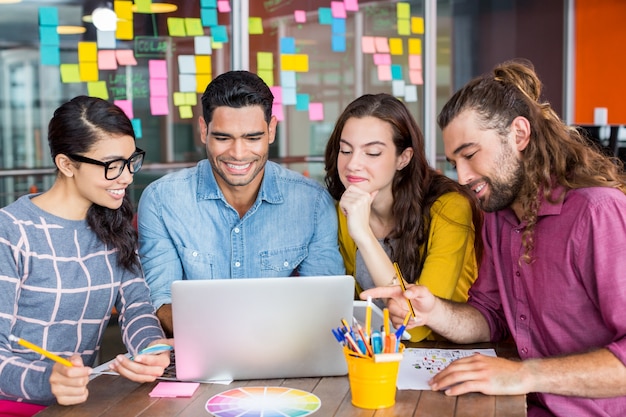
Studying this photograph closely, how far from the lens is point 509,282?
213cm

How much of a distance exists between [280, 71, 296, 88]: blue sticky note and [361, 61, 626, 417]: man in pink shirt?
8.59ft

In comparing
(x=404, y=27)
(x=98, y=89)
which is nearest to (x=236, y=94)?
(x=98, y=89)

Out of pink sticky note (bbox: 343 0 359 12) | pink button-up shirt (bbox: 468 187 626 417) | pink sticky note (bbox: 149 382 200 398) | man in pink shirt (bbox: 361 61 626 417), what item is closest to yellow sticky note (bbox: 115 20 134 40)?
pink sticky note (bbox: 343 0 359 12)

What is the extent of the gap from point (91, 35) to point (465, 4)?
285 cm

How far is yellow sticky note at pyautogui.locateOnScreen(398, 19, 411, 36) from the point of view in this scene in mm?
5249

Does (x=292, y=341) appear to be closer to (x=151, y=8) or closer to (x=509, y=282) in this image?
(x=509, y=282)

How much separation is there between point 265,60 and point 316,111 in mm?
505

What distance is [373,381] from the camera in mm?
A: 1632

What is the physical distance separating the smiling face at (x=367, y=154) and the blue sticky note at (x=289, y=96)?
7.33 feet

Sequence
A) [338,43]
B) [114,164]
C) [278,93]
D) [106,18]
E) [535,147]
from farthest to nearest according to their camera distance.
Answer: [338,43], [278,93], [106,18], [114,164], [535,147]

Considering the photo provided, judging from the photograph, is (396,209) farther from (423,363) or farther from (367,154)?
(423,363)

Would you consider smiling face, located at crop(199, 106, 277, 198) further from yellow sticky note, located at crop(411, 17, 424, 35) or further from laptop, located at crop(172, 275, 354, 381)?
yellow sticky note, located at crop(411, 17, 424, 35)

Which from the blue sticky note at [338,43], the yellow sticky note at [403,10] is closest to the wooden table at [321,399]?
the blue sticky note at [338,43]

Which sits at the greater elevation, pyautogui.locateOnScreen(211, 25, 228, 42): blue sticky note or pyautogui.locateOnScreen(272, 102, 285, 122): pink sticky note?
pyautogui.locateOnScreen(211, 25, 228, 42): blue sticky note
